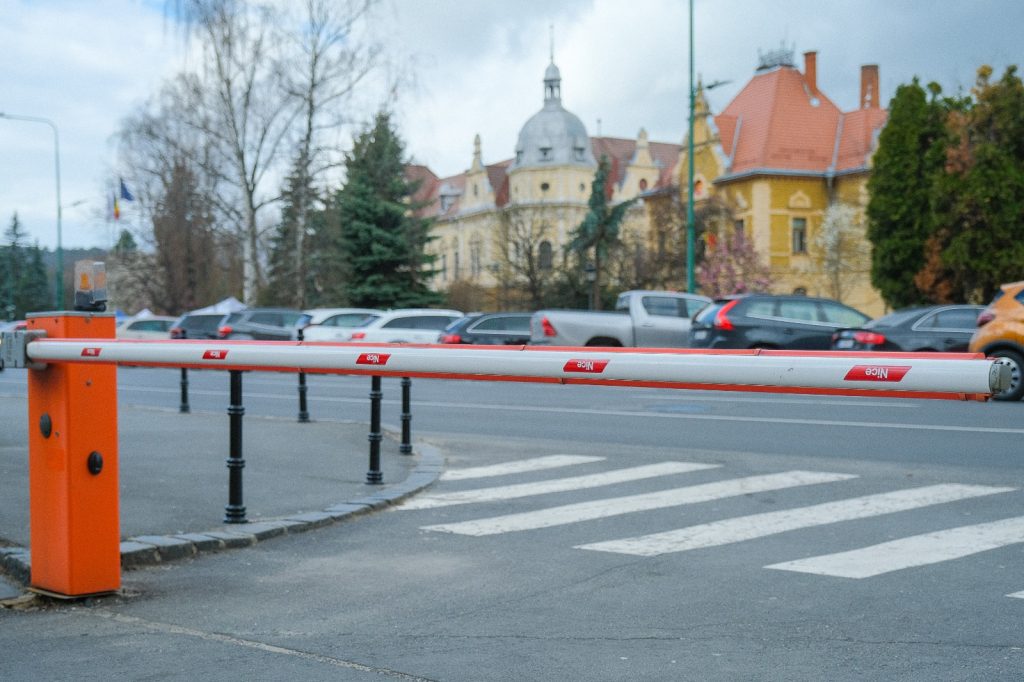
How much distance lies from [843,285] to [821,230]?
10.5ft

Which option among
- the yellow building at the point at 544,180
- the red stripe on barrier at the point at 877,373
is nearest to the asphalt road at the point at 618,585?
the red stripe on barrier at the point at 877,373

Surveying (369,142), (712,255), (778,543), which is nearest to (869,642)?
(778,543)

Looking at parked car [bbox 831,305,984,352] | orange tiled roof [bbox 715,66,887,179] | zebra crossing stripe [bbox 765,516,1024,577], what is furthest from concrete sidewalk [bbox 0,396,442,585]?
orange tiled roof [bbox 715,66,887,179]

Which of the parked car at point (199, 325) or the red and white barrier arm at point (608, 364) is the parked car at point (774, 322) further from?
the parked car at point (199, 325)

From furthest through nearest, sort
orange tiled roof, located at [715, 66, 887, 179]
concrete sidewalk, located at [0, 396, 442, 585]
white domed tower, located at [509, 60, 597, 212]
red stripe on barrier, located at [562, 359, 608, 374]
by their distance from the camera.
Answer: white domed tower, located at [509, 60, 597, 212]
orange tiled roof, located at [715, 66, 887, 179]
concrete sidewalk, located at [0, 396, 442, 585]
red stripe on barrier, located at [562, 359, 608, 374]

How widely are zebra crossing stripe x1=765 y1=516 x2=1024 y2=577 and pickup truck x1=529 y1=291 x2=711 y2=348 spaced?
18232 millimetres

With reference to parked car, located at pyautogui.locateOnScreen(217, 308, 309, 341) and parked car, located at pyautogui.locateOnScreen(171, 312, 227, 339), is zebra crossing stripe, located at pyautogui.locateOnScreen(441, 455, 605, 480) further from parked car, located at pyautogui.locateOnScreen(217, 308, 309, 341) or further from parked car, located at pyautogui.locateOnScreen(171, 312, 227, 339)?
parked car, located at pyautogui.locateOnScreen(171, 312, 227, 339)

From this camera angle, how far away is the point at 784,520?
7566 millimetres

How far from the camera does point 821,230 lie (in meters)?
60.8

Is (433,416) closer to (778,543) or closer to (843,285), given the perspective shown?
(778,543)

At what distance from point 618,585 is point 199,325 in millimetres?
33602

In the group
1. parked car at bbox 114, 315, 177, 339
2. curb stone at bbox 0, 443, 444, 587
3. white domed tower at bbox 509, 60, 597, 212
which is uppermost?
white domed tower at bbox 509, 60, 597, 212

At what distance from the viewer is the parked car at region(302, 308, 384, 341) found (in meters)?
31.7

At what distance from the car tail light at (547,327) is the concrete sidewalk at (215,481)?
11849 millimetres
